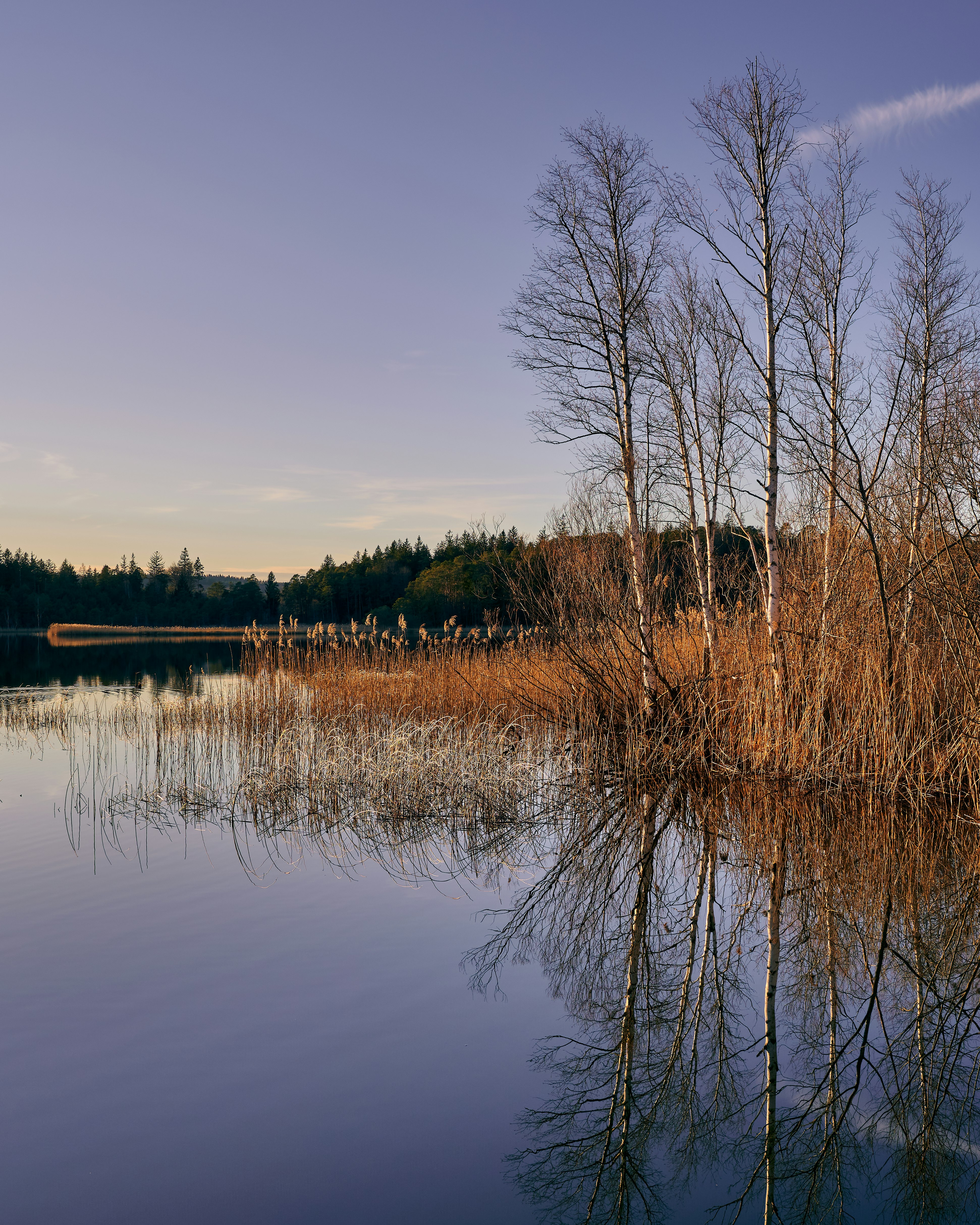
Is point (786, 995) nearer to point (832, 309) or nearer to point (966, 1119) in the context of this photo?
point (966, 1119)

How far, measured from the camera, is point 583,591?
31.0 feet

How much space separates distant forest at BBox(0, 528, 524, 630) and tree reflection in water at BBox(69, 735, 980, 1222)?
54482 mm

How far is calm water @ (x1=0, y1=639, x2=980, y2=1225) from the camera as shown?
8.73 feet

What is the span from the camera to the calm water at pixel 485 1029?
2.66 m

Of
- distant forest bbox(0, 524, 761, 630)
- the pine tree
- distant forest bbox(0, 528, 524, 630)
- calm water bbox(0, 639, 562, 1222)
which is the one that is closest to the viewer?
calm water bbox(0, 639, 562, 1222)

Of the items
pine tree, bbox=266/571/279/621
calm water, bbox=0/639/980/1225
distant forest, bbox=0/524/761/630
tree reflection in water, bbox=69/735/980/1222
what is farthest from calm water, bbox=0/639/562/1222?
pine tree, bbox=266/571/279/621

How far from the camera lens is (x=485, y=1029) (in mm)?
3697

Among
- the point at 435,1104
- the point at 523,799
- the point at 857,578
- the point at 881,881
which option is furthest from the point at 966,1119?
the point at 857,578

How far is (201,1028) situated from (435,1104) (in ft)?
3.90

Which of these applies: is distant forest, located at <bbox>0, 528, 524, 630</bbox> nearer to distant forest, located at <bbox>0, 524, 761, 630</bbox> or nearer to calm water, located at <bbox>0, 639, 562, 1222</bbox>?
distant forest, located at <bbox>0, 524, 761, 630</bbox>

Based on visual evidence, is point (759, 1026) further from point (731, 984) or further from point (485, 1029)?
point (485, 1029)

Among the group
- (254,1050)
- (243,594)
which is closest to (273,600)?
(243,594)

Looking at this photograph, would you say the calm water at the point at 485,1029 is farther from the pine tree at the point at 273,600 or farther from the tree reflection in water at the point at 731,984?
the pine tree at the point at 273,600

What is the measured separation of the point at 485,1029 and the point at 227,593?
99364 millimetres
